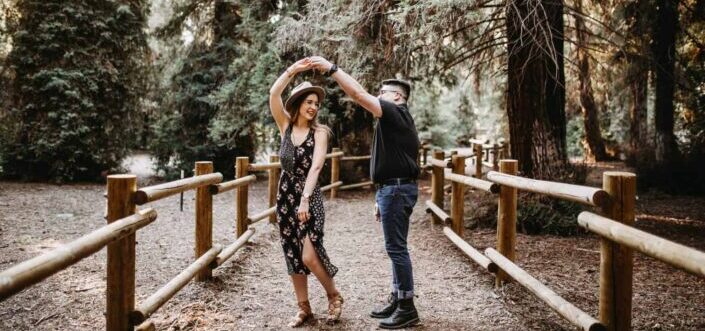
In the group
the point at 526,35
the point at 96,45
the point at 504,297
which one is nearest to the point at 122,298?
the point at 504,297

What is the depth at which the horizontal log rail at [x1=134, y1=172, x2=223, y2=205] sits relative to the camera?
129 inches

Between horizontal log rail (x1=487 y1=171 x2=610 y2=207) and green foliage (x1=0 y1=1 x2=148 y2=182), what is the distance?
12.4m

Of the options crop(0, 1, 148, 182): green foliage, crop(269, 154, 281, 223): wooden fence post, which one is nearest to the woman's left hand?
crop(269, 154, 281, 223): wooden fence post

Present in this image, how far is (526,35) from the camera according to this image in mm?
7293

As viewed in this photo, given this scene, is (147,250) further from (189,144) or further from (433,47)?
(189,144)

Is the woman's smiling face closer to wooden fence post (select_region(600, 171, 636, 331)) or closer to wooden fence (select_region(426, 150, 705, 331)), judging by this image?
wooden fence (select_region(426, 150, 705, 331))

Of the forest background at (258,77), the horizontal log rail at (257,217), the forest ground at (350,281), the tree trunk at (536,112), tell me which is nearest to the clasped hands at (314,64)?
the forest ground at (350,281)

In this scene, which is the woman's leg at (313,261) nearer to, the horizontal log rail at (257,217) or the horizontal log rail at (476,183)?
the horizontal log rail at (476,183)

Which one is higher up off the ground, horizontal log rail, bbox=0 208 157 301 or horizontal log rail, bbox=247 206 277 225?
horizontal log rail, bbox=0 208 157 301

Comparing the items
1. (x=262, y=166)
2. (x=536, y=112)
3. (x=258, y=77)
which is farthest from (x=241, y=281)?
(x=258, y=77)

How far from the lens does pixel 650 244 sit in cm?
236

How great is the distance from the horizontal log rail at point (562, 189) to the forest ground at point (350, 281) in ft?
3.74

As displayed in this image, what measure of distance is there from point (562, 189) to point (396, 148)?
1252mm

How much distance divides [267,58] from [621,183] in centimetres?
1019
